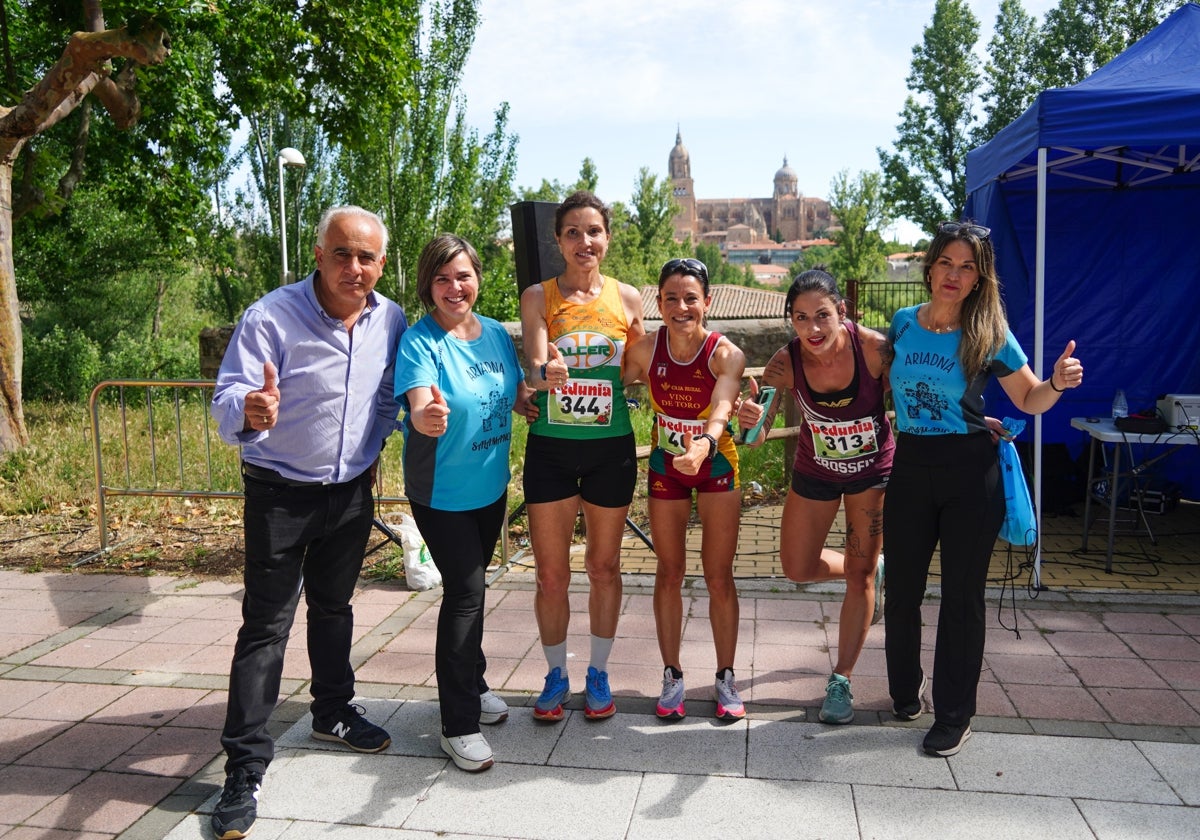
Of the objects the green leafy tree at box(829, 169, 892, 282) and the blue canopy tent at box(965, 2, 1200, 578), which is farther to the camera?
the green leafy tree at box(829, 169, 892, 282)

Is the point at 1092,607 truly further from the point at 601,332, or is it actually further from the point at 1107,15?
the point at 1107,15

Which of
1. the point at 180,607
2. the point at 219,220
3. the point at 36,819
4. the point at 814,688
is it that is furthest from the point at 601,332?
the point at 219,220

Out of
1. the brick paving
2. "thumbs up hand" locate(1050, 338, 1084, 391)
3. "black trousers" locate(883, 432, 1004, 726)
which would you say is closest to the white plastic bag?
the brick paving

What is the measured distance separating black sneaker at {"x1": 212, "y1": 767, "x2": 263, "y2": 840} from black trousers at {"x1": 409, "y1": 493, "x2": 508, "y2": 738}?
0.66 metres

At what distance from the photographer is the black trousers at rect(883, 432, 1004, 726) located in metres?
3.24

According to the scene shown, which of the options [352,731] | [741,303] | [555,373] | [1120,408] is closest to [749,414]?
[555,373]

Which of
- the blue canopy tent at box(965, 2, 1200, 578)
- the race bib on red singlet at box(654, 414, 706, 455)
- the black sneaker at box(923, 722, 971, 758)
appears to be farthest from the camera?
the blue canopy tent at box(965, 2, 1200, 578)

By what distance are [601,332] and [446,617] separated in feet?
3.86

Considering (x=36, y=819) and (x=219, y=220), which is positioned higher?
(x=219, y=220)

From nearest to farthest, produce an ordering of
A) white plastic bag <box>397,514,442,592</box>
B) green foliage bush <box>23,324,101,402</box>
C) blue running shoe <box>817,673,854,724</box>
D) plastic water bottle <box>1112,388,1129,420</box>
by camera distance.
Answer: blue running shoe <box>817,673,854,724</box> → white plastic bag <box>397,514,442,592</box> → plastic water bottle <box>1112,388,1129,420</box> → green foliage bush <box>23,324,101,402</box>

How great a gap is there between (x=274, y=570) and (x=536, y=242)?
89.8 inches

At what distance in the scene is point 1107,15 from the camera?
3173cm

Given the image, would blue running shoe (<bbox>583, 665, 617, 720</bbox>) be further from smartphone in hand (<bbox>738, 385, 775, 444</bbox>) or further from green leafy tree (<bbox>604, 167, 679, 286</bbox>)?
green leafy tree (<bbox>604, 167, 679, 286</bbox>)

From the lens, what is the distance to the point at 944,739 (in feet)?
10.8
